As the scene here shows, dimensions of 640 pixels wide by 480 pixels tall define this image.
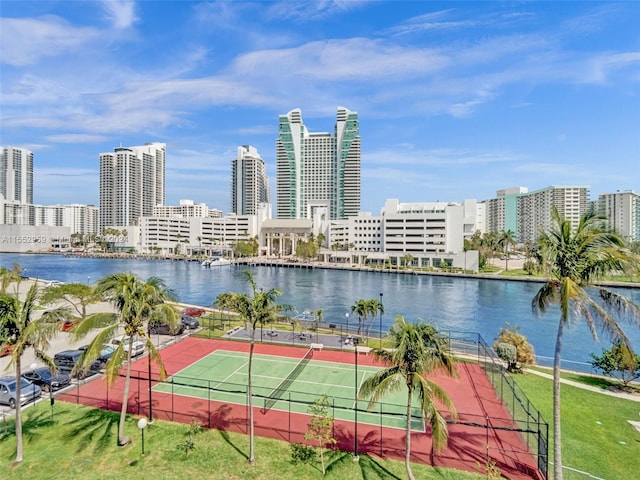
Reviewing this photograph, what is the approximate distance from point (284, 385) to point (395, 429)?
7.73 m

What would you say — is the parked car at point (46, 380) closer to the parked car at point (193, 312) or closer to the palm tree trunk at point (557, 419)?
the parked car at point (193, 312)

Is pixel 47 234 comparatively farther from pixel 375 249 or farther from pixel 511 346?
pixel 511 346

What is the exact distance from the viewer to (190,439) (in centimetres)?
1508

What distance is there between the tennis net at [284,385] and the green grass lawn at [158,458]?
10.2 ft

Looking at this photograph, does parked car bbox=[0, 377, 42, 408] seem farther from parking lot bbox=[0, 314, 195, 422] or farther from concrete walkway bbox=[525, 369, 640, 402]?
concrete walkway bbox=[525, 369, 640, 402]

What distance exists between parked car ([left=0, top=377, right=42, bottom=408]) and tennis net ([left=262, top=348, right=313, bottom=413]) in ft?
38.5

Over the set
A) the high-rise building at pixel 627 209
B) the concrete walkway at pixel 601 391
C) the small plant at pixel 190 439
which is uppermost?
the high-rise building at pixel 627 209

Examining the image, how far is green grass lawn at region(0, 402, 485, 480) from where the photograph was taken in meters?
13.2

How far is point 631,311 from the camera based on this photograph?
32.1 feet

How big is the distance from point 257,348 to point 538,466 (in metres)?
21.4

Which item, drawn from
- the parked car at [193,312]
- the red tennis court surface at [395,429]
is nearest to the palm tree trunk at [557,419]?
the red tennis court surface at [395,429]

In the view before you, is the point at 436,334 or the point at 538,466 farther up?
the point at 436,334

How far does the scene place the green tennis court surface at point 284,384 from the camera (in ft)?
61.7

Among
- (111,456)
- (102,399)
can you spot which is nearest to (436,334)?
(111,456)
